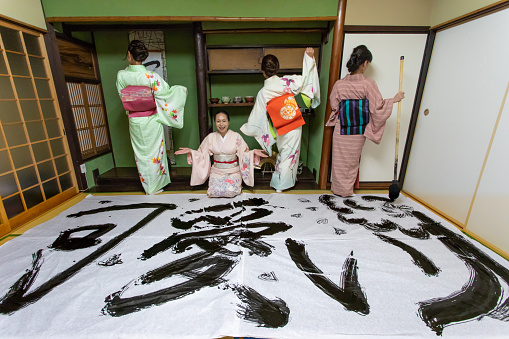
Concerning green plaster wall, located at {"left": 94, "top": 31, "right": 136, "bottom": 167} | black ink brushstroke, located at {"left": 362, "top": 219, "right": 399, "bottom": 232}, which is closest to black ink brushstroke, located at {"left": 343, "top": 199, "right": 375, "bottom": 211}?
black ink brushstroke, located at {"left": 362, "top": 219, "right": 399, "bottom": 232}

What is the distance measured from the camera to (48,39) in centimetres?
312

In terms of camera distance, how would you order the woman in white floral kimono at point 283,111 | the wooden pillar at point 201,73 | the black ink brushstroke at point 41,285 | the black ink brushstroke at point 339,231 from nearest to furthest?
the black ink brushstroke at point 41,285
the black ink brushstroke at point 339,231
the woman in white floral kimono at point 283,111
the wooden pillar at point 201,73

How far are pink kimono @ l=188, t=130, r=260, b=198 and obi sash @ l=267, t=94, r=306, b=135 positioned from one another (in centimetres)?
53

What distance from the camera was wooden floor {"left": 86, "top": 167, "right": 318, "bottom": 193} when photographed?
12.0 feet

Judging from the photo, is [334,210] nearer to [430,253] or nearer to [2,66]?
[430,253]

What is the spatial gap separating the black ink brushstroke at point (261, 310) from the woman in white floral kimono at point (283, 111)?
1.95 m

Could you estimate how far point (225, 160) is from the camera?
133 inches

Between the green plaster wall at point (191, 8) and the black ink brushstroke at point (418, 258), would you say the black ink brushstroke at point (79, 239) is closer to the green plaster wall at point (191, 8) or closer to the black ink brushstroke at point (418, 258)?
the green plaster wall at point (191, 8)

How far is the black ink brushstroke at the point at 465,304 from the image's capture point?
→ 1559mm

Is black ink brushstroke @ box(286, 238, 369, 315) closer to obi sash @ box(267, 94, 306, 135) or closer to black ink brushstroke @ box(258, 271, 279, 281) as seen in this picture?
black ink brushstroke @ box(258, 271, 279, 281)

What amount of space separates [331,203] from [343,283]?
1.42m

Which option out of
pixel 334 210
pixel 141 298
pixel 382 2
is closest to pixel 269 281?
pixel 141 298

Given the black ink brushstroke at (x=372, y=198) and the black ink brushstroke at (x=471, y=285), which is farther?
the black ink brushstroke at (x=372, y=198)

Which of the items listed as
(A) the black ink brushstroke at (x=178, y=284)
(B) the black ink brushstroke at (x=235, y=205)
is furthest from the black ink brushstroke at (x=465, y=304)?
(B) the black ink brushstroke at (x=235, y=205)
